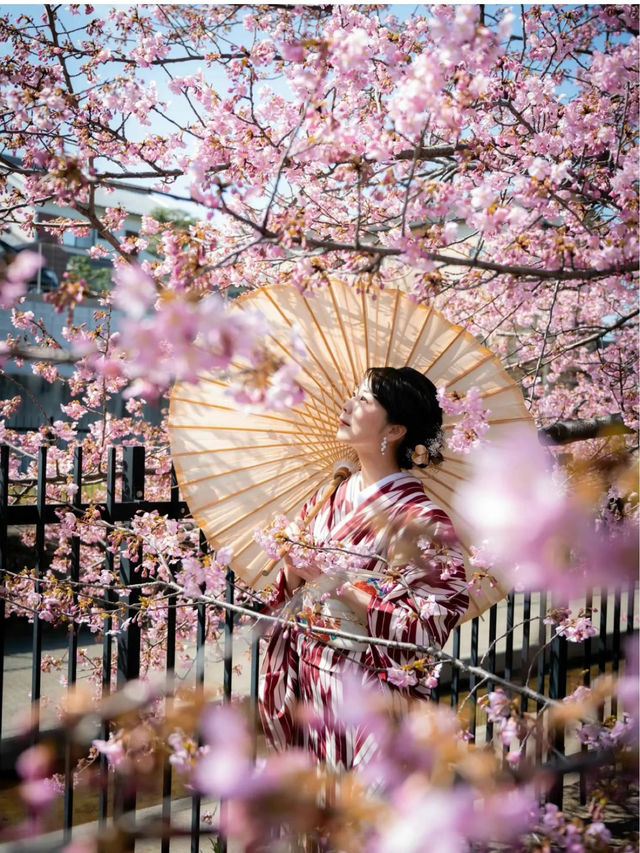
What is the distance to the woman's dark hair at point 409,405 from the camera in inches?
88.4

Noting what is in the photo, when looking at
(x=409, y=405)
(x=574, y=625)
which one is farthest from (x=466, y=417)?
(x=574, y=625)

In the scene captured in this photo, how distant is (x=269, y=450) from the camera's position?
249 centimetres

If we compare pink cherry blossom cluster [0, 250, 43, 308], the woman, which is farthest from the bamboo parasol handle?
pink cherry blossom cluster [0, 250, 43, 308]

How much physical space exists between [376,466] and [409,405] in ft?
0.72

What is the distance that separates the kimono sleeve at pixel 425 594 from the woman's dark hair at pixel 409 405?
10.2 inches

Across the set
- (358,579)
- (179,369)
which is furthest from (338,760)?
(179,369)

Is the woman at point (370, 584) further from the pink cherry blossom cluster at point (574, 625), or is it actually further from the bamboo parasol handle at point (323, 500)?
the pink cherry blossom cluster at point (574, 625)

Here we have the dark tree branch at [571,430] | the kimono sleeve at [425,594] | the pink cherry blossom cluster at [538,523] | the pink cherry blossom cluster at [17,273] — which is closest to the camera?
the pink cherry blossom cluster at [538,523]

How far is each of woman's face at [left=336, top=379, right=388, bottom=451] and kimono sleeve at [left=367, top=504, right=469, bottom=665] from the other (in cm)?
28

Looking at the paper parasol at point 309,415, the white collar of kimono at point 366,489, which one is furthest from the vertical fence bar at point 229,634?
the white collar of kimono at point 366,489

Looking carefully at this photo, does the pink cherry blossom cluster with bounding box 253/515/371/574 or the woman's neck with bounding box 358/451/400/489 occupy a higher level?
the woman's neck with bounding box 358/451/400/489

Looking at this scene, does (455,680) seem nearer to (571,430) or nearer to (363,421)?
(363,421)

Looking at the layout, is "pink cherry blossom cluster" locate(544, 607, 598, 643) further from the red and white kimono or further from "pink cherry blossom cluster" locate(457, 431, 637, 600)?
"pink cherry blossom cluster" locate(457, 431, 637, 600)

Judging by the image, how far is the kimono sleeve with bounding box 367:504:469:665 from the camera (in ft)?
6.70
